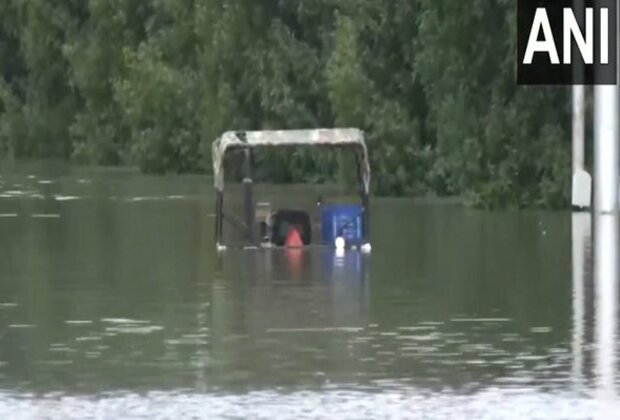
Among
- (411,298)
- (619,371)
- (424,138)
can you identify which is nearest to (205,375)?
(619,371)

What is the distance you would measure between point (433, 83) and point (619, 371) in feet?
89.2

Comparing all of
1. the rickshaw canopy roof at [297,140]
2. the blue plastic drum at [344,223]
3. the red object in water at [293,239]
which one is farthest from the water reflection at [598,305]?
the red object in water at [293,239]

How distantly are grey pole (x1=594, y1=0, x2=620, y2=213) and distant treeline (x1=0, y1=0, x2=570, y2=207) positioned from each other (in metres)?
2.34

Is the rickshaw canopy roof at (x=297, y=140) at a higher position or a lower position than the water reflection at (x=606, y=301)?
higher

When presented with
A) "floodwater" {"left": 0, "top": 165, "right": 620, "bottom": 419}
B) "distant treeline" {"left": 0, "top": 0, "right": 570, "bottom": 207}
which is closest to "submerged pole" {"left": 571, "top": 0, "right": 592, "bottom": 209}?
"distant treeline" {"left": 0, "top": 0, "right": 570, "bottom": 207}

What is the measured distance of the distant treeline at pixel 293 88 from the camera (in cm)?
3925

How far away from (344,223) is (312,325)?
860 centimetres

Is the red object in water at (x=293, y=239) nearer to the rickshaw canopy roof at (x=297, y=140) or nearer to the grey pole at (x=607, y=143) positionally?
the rickshaw canopy roof at (x=297, y=140)

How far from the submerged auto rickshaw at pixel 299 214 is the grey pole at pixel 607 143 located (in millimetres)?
7443

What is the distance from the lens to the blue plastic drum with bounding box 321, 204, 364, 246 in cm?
2752

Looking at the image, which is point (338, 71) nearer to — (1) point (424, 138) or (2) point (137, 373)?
(1) point (424, 138)

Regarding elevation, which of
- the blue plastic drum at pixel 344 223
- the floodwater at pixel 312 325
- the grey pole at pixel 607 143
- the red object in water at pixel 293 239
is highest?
the grey pole at pixel 607 143

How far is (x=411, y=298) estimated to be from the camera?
21.8 metres

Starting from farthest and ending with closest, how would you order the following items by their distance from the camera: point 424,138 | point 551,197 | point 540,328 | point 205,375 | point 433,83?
1. point 424,138
2. point 433,83
3. point 551,197
4. point 540,328
5. point 205,375
